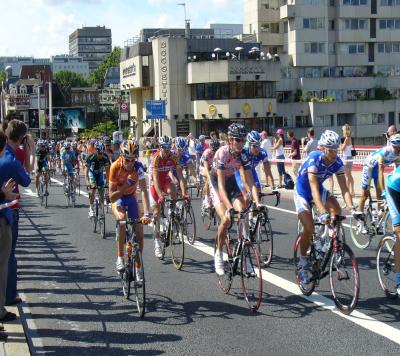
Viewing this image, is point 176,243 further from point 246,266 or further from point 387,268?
point 387,268

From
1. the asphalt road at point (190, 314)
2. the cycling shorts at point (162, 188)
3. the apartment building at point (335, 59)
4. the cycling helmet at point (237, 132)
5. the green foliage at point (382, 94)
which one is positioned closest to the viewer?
the asphalt road at point (190, 314)

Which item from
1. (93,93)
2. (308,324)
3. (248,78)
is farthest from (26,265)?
(93,93)

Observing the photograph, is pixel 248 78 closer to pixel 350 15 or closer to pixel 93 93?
Answer: pixel 350 15

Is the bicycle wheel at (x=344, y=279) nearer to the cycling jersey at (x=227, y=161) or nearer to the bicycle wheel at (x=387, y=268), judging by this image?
the bicycle wheel at (x=387, y=268)

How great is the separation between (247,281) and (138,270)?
1.38 metres

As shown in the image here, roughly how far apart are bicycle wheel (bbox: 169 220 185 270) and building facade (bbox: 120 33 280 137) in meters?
57.6

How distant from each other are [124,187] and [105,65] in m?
140

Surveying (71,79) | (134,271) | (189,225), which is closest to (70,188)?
(189,225)

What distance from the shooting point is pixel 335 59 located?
79.6m

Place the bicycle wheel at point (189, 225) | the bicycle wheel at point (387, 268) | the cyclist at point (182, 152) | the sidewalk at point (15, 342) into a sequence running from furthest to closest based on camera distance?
the cyclist at point (182, 152)
the bicycle wheel at point (189, 225)
the bicycle wheel at point (387, 268)
the sidewalk at point (15, 342)

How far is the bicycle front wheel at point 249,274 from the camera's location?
26.9 ft

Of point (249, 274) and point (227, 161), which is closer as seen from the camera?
point (249, 274)

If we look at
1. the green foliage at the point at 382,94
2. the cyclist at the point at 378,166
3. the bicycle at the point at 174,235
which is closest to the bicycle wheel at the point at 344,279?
the cyclist at the point at 378,166

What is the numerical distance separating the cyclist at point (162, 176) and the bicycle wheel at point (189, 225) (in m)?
0.61
